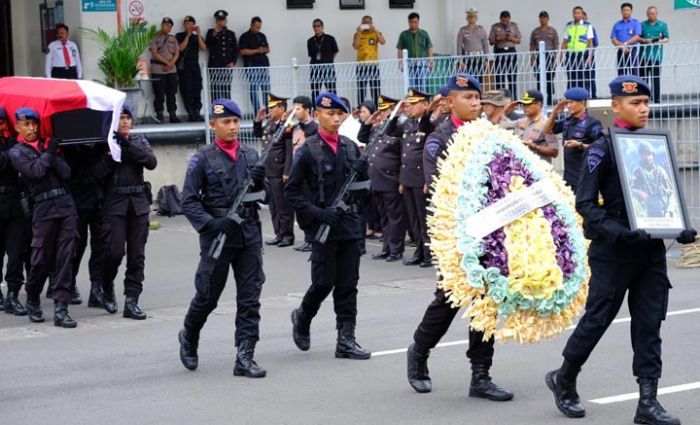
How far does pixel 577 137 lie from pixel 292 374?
569 centimetres

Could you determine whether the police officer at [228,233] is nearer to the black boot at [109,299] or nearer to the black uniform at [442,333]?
the black uniform at [442,333]

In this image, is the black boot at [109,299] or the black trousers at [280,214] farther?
the black trousers at [280,214]

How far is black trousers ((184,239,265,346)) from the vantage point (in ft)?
28.2

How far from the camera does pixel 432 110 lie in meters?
14.0

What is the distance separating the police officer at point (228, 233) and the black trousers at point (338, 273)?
0.46m

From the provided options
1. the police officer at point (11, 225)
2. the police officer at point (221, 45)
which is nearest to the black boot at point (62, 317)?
the police officer at point (11, 225)

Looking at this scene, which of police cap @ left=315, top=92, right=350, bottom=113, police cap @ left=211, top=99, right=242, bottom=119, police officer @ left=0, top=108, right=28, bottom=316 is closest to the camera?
police cap @ left=211, top=99, right=242, bottom=119

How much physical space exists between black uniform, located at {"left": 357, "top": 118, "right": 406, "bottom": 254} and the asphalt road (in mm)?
2531

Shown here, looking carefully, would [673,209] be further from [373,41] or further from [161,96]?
[373,41]

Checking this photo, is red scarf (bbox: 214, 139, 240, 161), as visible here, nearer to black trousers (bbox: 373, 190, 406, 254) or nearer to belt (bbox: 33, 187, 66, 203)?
belt (bbox: 33, 187, 66, 203)

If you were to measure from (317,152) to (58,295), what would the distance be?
10.2ft

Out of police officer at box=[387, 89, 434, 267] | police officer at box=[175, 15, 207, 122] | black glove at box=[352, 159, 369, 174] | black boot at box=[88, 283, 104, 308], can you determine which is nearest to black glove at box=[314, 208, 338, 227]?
black glove at box=[352, 159, 369, 174]

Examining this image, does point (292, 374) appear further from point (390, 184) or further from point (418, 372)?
point (390, 184)

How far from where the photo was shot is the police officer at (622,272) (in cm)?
686
